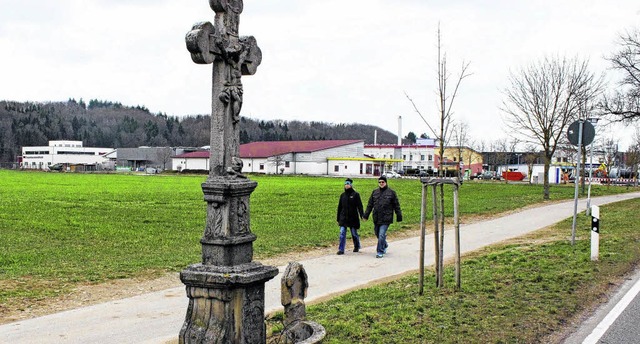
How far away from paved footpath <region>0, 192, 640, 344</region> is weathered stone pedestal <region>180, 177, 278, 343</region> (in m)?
2.18

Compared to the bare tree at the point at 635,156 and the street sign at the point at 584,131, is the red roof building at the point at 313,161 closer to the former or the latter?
the bare tree at the point at 635,156

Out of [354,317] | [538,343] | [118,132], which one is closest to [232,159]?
[354,317]

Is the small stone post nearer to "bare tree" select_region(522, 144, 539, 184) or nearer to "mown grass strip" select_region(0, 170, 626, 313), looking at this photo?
"mown grass strip" select_region(0, 170, 626, 313)

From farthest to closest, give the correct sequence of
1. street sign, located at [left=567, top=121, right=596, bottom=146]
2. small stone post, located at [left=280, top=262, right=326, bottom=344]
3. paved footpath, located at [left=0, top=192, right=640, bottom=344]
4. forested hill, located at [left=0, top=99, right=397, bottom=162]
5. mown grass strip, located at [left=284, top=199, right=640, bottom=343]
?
1. forested hill, located at [left=0, top=99, right=397, bottom=162]
2. street sign, located at [left=567, top=121, right=596, bottom=146]
3. paved footpath, located at [left=0, top=192, right=640, bottom=344]
4. mown grass strip, located at [left=284, top=199, right=640, bottom=343]
5. small stone post, located at [left=280, top=262, right=326, bottom=344]

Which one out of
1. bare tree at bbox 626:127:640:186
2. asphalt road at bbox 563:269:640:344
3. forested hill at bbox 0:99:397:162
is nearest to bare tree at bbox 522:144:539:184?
bare tree at bbox 626:127:640:186

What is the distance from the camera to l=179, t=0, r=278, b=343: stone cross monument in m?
5.39

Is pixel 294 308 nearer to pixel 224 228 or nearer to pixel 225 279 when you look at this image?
pixel 225 279

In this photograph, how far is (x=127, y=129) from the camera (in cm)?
16788

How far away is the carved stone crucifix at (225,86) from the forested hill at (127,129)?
142 meters

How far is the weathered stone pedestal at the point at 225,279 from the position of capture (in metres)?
5.38

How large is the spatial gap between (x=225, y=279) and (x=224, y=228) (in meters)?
0.45

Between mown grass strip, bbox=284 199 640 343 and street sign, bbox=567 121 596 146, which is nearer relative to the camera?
mown grass strip, bbox=284 199 640 343

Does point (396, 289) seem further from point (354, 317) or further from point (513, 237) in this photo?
point (513, 237)

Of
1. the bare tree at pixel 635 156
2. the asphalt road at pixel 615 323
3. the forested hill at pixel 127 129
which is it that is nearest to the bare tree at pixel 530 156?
the bare tree at pixel 635 156
